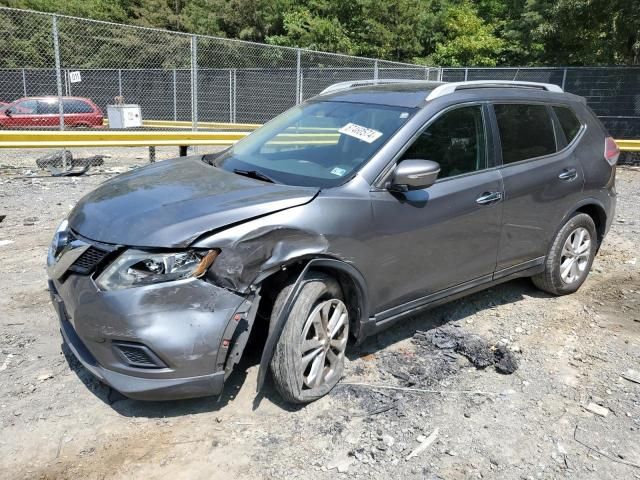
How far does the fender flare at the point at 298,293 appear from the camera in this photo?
2801 millimetres

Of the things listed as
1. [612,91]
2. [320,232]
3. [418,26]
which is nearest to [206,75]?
[612,91]

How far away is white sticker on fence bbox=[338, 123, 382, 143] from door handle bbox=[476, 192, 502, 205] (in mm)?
854

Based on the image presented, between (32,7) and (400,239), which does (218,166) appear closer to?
(400,239)

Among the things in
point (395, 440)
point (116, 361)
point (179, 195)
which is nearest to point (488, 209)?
point (395, 440)

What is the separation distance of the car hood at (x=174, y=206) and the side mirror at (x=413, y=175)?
50 cm

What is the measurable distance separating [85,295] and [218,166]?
1.43 metres

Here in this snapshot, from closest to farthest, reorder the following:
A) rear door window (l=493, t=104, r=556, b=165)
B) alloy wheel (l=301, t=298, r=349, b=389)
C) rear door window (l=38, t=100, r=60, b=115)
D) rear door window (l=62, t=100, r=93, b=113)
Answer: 1. alloy wheel (l=301, t=298, r=349, b=389)
2. rear door window (l=493, t=104, r=556, b=165)
3. rear door window (l=62, t=100, r=93, b=113)
4. rear door window (l=38, t=100, r=60, b=115)

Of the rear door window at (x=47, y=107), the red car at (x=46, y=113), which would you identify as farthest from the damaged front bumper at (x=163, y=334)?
the rear door window at (x=47, y=107)

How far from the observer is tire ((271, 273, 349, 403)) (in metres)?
2.90

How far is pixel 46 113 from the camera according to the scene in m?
14.1

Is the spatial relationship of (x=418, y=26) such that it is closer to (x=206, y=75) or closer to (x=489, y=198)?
(x=206, y=75)

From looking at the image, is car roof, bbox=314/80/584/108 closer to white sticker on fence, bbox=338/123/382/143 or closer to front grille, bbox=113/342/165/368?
white sticker on fence, bbox=338/123/382/143

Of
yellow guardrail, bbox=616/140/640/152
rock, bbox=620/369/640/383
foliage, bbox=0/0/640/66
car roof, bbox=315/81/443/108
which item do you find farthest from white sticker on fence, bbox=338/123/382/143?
foliage, bbox=0/0/640/66

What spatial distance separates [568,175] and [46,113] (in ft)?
44.3
